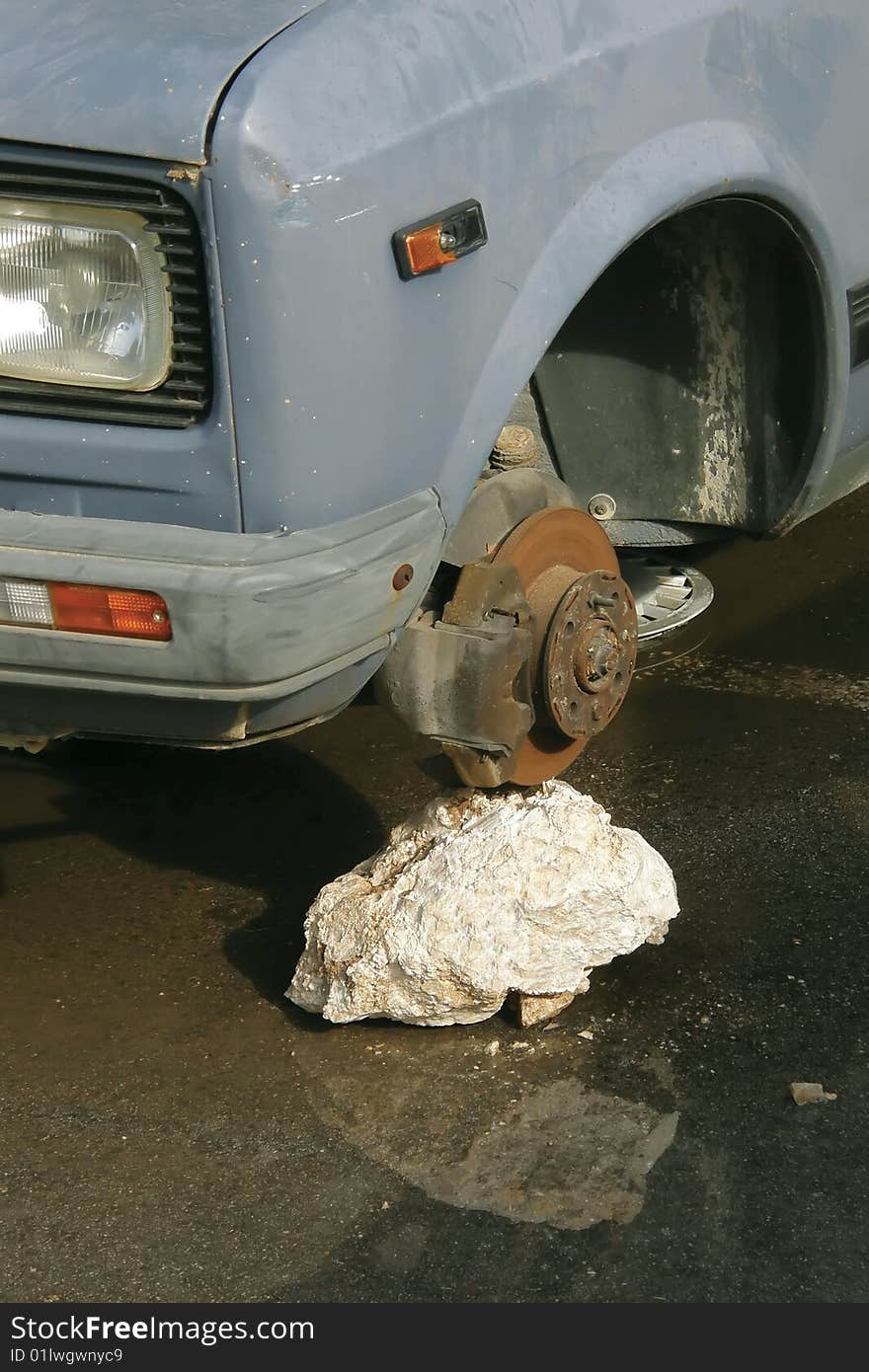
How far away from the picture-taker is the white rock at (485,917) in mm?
2309

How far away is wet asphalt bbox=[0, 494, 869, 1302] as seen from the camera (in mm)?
1958

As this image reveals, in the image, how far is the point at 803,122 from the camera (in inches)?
98.4

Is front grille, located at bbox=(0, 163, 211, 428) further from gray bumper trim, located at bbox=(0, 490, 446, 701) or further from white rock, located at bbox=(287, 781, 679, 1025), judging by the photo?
white rock, located at bbox=(287, 781, 679, 1025)

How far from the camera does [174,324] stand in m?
1.89

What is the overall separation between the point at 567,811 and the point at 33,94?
1237 millimetres

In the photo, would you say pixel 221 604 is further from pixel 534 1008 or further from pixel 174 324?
pixel 534 1008

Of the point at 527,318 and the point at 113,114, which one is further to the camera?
the point at 527,318

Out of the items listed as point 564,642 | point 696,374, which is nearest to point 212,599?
point 564,642

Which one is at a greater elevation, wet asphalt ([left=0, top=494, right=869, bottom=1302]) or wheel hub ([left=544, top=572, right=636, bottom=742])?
wheel hub ([left=544, top=572, right=636, bottom=742])

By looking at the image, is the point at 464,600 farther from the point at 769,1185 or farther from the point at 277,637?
the point at 769,1185

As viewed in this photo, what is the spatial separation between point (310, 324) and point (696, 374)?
3.63ft

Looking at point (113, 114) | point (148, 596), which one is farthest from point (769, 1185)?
point (113, 114)

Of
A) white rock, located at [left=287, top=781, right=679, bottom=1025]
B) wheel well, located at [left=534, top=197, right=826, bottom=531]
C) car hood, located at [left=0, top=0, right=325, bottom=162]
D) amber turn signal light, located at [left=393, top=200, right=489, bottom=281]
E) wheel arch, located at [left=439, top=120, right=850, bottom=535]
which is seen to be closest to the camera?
car hood, located at [left=0, top=0, right=325, bottom=162]

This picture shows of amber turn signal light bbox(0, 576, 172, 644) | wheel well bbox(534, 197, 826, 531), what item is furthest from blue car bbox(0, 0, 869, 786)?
wheel well bbox(534, 197, 826, 531)
